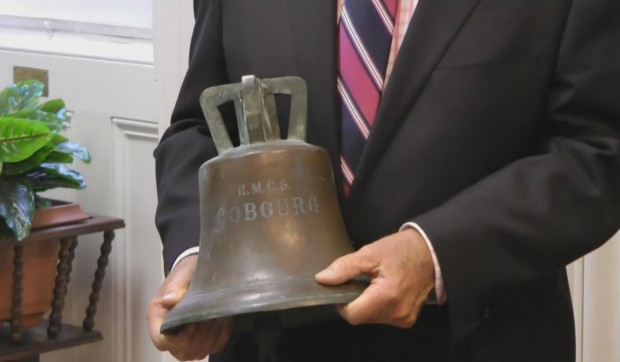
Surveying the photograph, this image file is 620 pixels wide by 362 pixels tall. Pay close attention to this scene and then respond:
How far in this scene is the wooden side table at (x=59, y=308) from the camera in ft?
8.22

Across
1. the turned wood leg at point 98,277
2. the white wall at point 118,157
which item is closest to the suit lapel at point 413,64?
the white wall at point 118,157

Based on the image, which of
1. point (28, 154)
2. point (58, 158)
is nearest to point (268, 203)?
point (28, 154)

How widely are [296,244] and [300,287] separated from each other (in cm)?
6

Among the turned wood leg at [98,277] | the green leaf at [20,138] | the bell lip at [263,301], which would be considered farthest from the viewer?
the turned wood leg at [98,277]

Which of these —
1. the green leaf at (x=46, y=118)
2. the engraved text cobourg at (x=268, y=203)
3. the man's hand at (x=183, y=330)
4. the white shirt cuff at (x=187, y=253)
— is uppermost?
the green leaf at (x=46, y=118)

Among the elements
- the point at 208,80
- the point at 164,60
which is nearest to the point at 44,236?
the point at 164,60

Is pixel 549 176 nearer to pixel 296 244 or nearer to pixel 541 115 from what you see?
pixel 541 115

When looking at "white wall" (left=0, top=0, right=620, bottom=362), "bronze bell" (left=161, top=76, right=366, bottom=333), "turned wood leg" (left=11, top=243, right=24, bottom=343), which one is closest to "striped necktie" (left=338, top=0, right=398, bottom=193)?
"bronze bell" (left=161, top=76, right=366, bottom=333)

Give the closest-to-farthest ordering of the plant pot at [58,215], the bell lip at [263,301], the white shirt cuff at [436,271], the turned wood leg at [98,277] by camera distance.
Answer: the bell lip at [263,301] → the white shirt cuff at [436,271] → the plant pot at [58,215] → the turned wood leg at [98,277]

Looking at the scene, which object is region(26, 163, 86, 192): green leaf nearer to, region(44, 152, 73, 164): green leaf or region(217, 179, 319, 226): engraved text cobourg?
region(44, 152, 73, 164): green leaf

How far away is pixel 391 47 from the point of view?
1.32 metres

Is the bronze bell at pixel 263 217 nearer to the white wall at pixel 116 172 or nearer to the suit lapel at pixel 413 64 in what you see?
the suit lapel at pixel 413 64

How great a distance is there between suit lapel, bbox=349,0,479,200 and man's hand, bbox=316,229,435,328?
0.43 feet

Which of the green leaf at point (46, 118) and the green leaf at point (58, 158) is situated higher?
the green leaf at point (46, 118)
